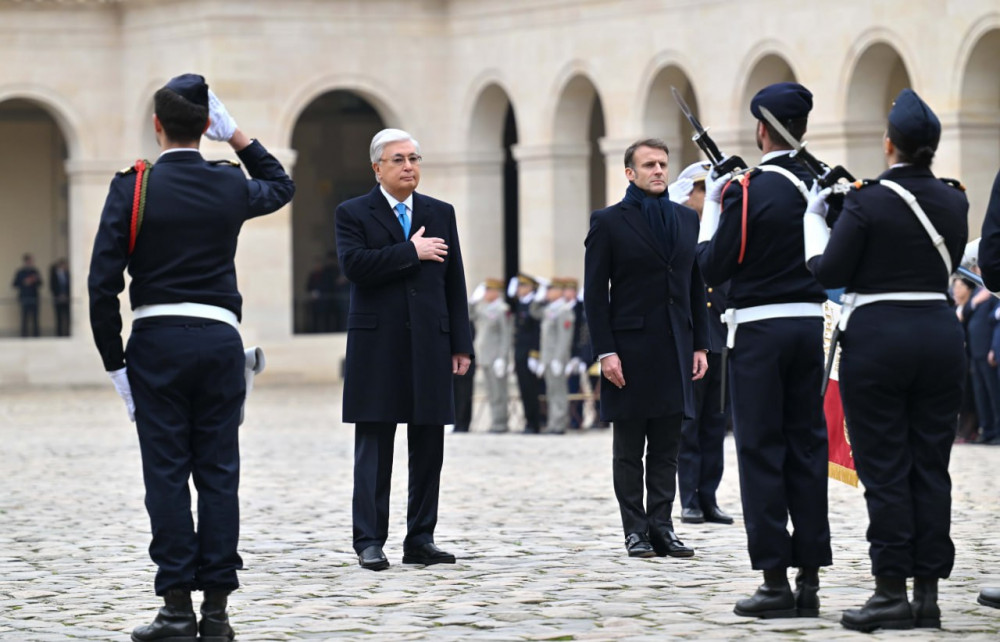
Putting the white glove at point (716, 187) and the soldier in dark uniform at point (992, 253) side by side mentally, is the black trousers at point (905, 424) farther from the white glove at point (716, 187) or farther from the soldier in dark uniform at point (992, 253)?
the white glove at point (716, 187)

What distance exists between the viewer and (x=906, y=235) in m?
7.22

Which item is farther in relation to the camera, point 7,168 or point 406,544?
point 7,168

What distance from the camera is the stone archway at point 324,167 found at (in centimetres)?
3462

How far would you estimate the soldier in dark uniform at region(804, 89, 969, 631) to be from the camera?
23.5ft

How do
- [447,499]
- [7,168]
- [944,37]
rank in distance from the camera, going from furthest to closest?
[7,168] < [944,37] < [447,499]

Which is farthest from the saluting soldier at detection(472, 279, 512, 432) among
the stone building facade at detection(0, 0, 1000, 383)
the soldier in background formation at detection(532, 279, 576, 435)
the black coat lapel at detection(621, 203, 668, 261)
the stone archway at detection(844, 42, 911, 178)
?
the black coat lapel at detection(621, 203, 668, 261)

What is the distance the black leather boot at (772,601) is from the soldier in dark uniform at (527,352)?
13.5m

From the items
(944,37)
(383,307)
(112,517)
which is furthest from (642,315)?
(944,37)

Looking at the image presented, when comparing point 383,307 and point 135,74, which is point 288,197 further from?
point 135,74

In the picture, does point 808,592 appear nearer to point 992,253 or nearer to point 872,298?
point 872,298

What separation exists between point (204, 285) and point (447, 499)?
18.9ft

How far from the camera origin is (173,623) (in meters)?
7.12

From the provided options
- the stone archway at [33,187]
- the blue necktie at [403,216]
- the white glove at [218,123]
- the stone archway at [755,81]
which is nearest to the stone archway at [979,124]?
the stone archway at [755,81]

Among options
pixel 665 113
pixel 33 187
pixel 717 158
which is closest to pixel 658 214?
pixel 717 158
